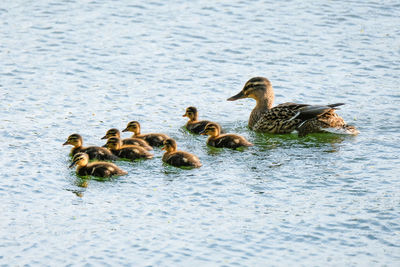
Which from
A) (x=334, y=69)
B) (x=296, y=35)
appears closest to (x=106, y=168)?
(x=334, y=69)

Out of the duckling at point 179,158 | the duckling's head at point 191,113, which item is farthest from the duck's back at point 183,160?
the duckling's head at point 191,113

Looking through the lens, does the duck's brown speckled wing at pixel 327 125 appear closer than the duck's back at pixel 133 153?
No

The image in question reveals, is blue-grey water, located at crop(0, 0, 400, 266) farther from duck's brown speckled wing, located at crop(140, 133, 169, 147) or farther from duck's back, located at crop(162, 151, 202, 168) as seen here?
duck's brown speckled wing, located at crop(140, 133, 169, 147)

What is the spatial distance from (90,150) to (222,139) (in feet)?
4.89

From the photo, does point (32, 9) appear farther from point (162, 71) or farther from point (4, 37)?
point (162, 71)

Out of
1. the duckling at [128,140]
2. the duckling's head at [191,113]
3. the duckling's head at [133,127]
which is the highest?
the duckling's head at [191,113]

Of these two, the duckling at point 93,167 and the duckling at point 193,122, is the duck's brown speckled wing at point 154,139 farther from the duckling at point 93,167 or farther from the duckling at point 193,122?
the duckling at point 93,167

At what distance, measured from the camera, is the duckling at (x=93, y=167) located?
843 cm

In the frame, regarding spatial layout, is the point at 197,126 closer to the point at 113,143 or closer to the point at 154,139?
the point at 154,139

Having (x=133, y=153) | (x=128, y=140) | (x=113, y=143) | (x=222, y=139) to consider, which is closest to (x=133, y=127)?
(x=128, y=140)

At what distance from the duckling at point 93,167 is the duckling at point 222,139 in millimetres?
1342

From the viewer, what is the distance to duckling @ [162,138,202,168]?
8.65m

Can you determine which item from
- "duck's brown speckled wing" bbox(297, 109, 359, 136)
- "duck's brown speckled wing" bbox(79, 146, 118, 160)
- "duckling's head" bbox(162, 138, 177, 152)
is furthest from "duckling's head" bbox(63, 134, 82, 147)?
"duck's brown speckled wing" bbox(297, 109, 359, 136)

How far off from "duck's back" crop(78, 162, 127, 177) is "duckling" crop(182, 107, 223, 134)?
66.6 inches
